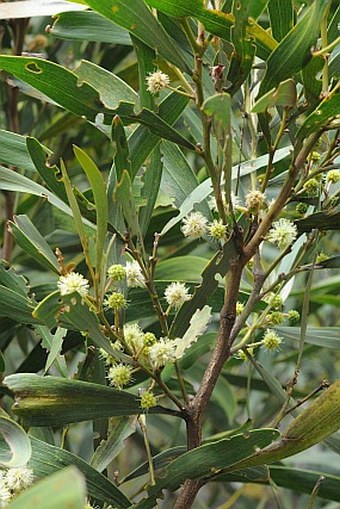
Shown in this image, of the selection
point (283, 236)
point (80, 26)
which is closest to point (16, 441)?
point (283, 236)

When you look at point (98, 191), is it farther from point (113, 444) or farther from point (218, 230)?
point (113, 444)

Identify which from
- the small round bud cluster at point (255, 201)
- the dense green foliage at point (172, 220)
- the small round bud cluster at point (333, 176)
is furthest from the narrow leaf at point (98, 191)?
the small round bud cluster at point (333, 176)

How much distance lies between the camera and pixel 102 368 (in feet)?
2.45

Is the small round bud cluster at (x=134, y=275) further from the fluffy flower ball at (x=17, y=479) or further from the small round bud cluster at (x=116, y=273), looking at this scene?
the fluffy flower ball at (x=17, y=479)

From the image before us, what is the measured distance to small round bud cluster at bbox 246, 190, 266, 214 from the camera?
630mm

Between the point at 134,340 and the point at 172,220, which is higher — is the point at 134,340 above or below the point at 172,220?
below

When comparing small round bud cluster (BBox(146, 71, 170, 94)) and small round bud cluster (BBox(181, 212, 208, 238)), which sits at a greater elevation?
small round bud cluster (BBox(146, 71, 170, 94))

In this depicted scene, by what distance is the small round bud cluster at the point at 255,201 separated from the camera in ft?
2.07

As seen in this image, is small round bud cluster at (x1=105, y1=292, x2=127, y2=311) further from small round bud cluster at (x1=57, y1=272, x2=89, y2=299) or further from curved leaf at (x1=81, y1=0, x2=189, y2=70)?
curved leaf at (x1=81, y1=0, x2=189, y2=70)

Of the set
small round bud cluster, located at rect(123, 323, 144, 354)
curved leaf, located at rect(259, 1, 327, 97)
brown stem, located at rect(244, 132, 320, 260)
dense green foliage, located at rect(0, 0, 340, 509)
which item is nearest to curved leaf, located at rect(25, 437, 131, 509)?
dense green foliage, located at rect(0, 0, 340, 509)

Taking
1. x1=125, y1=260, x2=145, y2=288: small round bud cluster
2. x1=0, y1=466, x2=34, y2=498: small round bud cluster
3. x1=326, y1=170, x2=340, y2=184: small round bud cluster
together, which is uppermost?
x1=326, y1=170, x2=340, y2=184: small round bud cluster

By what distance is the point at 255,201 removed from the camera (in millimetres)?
630

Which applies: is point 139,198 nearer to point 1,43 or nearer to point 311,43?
point 311,43

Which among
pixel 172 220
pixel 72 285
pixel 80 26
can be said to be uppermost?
pixel 80 26
